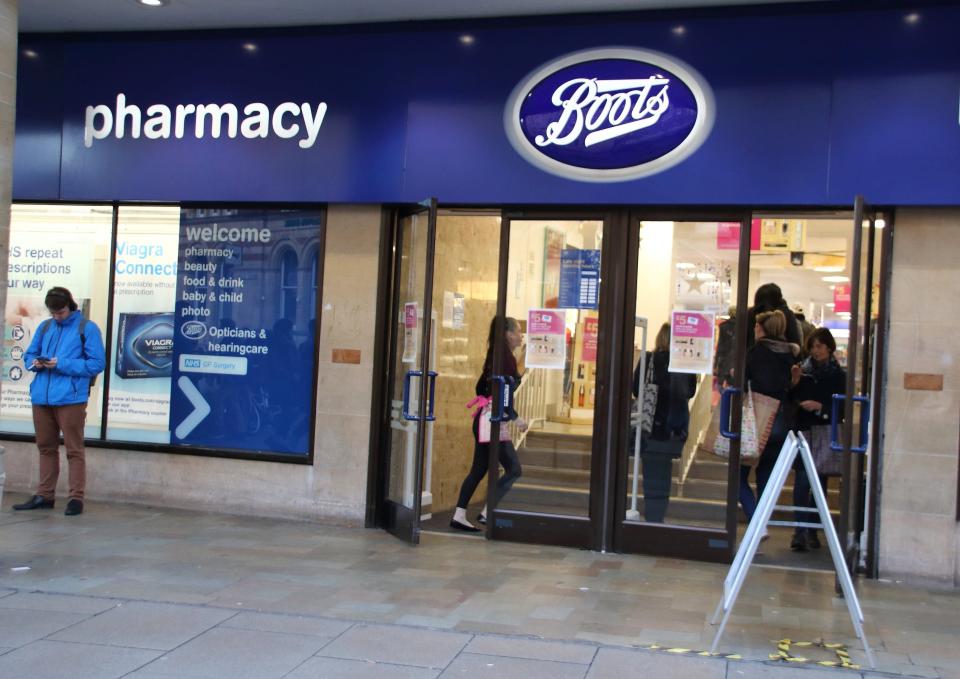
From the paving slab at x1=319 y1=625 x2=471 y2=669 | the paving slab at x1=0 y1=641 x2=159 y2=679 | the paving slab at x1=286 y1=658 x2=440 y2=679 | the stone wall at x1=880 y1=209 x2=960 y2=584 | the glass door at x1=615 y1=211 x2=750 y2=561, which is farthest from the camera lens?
the glass door at x1=615 y1=211 x2=750 y2=561

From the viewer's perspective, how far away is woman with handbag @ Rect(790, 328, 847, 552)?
806cm

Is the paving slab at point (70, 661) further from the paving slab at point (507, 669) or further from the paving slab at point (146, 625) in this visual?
the paving slab at point (507, 669)

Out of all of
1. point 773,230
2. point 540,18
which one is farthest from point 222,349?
point 773,230

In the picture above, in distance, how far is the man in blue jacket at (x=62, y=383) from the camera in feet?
26.7

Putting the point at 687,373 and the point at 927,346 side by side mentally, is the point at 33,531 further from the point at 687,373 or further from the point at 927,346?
the point at 927,346

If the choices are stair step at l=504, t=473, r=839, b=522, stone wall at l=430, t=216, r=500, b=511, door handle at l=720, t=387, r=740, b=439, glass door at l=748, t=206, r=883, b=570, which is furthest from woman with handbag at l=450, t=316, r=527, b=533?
glass door at l=748, t=206, r=883, b=570

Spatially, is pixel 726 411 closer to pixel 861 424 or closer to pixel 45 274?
pixel 861 424

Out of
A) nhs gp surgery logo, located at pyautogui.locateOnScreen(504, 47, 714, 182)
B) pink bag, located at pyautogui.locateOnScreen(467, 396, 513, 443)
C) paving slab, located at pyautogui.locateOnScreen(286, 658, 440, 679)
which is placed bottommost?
paving slab, located at pyautogui.locateOnScreen(286, 658, 440, 679)

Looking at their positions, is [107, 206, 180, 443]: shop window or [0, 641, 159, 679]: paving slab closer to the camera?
[0, 641, 159, 679]: paving slab

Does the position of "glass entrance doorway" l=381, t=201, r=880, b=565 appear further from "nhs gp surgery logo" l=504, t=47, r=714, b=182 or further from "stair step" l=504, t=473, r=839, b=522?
"nhs gp surgery logo" l=504, t=47, r=714, b=182

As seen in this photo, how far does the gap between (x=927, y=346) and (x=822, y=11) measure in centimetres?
247

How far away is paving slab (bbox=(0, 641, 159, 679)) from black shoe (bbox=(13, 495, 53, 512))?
11.8ft

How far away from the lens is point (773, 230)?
475 inches

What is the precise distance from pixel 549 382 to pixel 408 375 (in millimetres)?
1108
